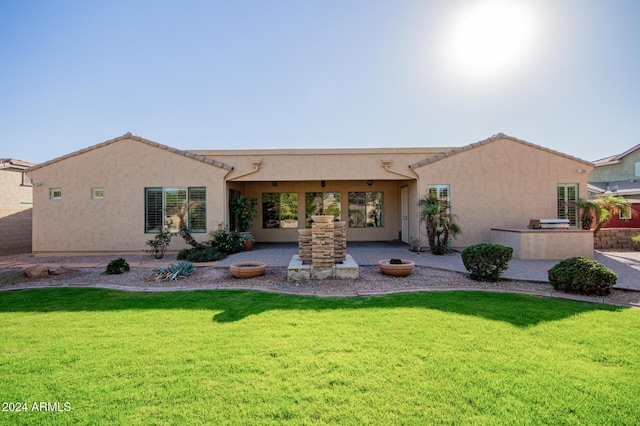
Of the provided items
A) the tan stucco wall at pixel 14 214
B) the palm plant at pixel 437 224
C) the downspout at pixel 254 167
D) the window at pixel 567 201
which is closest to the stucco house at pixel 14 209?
the tan stucco wall at pixel 14 214

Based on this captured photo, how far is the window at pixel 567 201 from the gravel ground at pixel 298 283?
26.8 ft

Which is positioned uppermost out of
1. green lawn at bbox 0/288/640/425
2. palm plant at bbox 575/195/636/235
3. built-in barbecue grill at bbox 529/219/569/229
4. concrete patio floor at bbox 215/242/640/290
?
palm plant at bbox 575/195/636/235

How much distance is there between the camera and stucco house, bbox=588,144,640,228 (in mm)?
20344

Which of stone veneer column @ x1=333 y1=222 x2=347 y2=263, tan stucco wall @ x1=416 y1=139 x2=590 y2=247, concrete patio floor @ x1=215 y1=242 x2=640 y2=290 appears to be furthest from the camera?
tan stucco wall @ x1=416 y1=139 x2=590 y2=247

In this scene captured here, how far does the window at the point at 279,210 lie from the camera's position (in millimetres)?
16984

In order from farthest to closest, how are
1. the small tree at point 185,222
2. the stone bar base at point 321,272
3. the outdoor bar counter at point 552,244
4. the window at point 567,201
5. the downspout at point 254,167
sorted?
the window at point 567,201 → the downspout at point 254,167 → the small tree at point 185,222 → the outdoor bar counter at point 552,244 → the stone bar base at point 321,272

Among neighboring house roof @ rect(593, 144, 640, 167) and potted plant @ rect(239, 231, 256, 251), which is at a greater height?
neighboring house roof @ rect(593, 144, 640, 167)

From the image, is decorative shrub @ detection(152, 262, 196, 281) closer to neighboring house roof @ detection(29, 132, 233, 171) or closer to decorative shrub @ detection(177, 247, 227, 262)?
decorative shrub @ detection(177, 247, 227, 262)

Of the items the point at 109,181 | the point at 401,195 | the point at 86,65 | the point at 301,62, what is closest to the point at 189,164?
the point at 109,181

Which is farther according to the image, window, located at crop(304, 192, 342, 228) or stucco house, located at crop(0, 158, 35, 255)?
window, located at crop(304, 192, 342, 228)

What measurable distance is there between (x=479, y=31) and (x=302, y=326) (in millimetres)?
11628

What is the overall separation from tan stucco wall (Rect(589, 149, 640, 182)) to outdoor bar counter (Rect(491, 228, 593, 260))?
64.8ft

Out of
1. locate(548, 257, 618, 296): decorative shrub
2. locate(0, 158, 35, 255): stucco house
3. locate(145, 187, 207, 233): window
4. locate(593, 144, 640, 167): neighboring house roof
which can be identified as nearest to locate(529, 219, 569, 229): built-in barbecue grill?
locate(548, 257, 618, 296): decorative shrub

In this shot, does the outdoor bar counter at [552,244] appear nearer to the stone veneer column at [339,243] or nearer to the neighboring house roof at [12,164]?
the stone veneer column at [339,243]
